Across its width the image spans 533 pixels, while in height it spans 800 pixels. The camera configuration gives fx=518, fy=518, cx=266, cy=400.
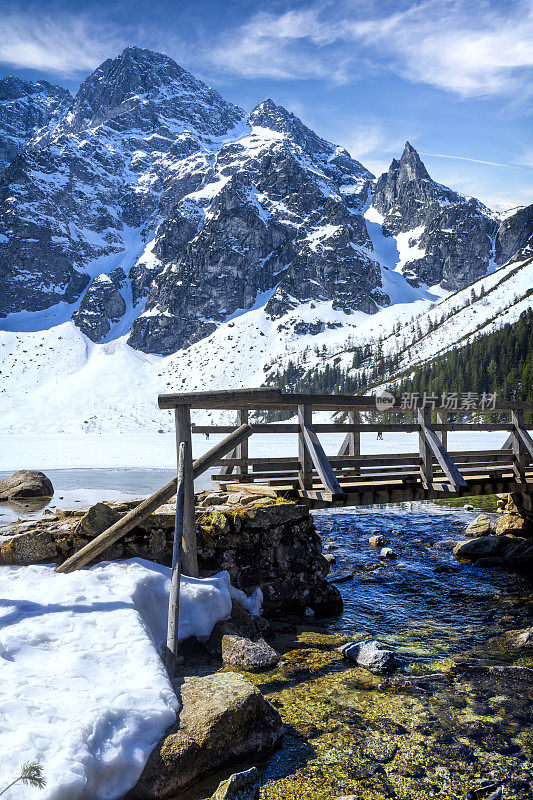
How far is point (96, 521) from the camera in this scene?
7367 mm

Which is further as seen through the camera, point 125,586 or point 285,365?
point 285,365

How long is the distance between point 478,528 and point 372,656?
1018 cm

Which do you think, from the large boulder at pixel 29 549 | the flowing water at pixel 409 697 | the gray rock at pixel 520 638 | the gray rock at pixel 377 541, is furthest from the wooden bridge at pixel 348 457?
the gray rock at pixel 520 638

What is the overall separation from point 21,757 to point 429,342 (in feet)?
647

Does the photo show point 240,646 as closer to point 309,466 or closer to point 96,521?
point 96,521

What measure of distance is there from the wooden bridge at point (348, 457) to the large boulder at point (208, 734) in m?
3.63

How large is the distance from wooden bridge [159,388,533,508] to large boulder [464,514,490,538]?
2.36 meters

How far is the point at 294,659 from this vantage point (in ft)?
21.7

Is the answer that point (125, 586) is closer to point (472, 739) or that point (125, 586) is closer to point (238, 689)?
point (238, 689)

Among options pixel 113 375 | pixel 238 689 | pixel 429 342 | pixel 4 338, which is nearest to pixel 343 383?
pixel 429 342

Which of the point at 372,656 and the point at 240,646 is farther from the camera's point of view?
Result: the point at 372,656

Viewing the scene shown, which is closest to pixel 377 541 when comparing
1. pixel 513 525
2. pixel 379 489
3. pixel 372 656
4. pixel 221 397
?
pixel 513 525

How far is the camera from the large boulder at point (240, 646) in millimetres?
6215

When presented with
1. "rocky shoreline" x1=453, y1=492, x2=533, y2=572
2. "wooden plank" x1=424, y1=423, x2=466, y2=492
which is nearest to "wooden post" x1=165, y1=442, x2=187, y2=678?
"wooden plank" x1=424, y1=423, x2=466, y2=492
